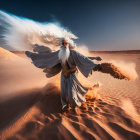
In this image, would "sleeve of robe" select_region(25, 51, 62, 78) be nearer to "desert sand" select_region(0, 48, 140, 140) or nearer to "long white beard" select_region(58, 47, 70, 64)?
"long white beard" select_region(58, 47, 70, 64)

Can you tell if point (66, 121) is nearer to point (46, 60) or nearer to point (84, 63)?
point (84, 63)

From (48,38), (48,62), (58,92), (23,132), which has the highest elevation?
(48,38)

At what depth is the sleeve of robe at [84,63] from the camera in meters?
3.70

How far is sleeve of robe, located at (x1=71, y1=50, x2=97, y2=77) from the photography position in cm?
370

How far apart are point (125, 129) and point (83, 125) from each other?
98cm

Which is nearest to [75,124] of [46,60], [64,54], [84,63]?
[84,63]

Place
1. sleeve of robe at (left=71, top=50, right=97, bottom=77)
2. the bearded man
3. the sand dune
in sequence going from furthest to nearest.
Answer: the bearded man < sleeve of robe at (left=71, top=50, right=97, bottom=77) < the sand dune

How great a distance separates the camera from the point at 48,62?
4078 mm

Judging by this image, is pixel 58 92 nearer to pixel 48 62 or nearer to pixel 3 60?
pixel 48 62

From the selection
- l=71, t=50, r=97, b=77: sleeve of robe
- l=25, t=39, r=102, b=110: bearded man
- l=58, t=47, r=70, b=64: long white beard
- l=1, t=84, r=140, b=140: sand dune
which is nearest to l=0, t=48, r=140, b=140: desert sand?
l=1, t=84, r=140, b=140: sand dune

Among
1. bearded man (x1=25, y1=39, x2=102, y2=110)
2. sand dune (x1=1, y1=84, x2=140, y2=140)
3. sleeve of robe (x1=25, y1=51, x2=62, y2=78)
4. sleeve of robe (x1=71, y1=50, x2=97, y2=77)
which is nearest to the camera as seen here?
sand dune (x1=1, y1=84, x2=140, y2=140)

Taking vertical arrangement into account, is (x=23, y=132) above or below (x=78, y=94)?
below

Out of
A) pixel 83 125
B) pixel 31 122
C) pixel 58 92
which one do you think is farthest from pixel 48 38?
pixel 83 125

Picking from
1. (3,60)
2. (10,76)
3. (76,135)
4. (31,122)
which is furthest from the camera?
(3,60)
